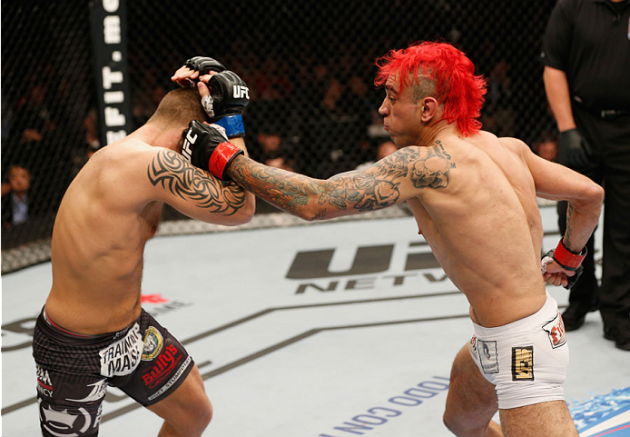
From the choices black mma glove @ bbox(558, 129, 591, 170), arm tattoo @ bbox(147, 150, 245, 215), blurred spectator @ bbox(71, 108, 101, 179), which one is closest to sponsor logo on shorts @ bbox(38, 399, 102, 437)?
arm tattoo @ bbox(147, 150, 245, 215)

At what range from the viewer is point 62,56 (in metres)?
5.92

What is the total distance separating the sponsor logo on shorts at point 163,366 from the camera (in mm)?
2074

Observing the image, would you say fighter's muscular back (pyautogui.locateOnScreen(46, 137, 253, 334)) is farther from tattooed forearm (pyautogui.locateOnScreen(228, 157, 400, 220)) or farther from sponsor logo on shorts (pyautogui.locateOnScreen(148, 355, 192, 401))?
sponsor logo on shorts (pyautogui.locateOnScreen(148, 355, 192, 401))

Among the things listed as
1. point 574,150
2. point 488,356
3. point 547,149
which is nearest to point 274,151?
point 547,149

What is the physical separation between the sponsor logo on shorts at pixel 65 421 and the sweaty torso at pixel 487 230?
3.31 ft

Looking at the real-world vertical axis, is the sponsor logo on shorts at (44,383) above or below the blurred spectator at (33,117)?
above

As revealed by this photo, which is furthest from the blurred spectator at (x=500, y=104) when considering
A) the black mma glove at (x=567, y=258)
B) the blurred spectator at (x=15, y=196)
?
the black mma glove at (x=567, y=258)

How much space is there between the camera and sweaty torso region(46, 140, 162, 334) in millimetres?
1862

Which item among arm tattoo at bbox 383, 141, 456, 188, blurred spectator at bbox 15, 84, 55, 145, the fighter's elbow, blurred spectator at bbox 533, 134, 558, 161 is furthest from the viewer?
blurred spectator at bbox 533, 134, 558, 161

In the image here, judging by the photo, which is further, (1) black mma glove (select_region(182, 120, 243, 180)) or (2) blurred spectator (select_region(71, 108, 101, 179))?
(2) blurred spectator (select_region(71, 108, 101, 179))

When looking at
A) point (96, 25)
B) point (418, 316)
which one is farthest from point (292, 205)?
point (96, 25)

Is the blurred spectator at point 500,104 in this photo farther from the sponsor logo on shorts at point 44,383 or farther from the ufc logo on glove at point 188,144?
the sponsor logo on shorts at point 44,383

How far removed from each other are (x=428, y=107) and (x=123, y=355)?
1030 millimetres

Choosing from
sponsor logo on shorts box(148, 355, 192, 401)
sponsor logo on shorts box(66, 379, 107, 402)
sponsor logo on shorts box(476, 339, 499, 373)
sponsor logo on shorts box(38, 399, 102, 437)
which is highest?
sponsor logo on shorts box(476, 339, 499, 373)
